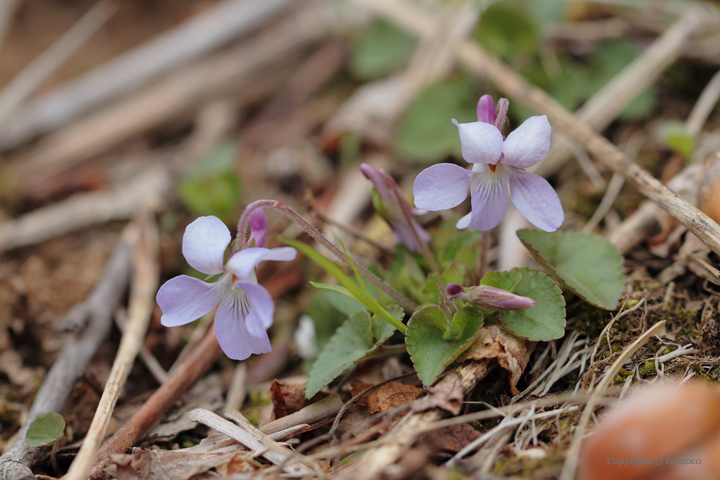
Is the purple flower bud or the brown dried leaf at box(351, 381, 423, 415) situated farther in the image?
the brown dried leaf at box(351, 381, 423, 415)

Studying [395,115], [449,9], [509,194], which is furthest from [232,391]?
[449,9]

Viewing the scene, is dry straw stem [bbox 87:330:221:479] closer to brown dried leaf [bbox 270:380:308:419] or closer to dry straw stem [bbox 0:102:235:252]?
brown dried leaf [bbox 270:380:308:419]

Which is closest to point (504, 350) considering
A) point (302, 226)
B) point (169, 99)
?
point (302, 226)

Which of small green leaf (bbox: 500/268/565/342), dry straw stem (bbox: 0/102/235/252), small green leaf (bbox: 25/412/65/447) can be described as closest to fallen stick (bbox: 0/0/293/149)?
dry straw stem (bbox: 0/102/235/252)

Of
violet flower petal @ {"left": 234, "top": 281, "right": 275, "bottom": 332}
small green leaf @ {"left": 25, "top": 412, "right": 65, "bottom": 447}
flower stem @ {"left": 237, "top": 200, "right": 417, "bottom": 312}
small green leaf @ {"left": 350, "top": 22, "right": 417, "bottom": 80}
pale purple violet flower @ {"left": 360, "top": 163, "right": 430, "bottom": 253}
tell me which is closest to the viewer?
violet flower petal @ {"left": 234, "top": 281, "right": 275, "bottom": 332}

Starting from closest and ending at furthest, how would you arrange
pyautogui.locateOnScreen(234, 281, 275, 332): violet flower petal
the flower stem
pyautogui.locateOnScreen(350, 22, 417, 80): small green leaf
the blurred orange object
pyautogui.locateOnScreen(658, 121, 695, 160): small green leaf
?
the blurred orange object < pyautogui.locateOnScreen(234, 281, 275, 332): violet flower petal < the flower stem < pyautogui.locateOnScreen(658, 121, 695, 160): small green leaf < pyautogui.locateOnScreen(350, 22, 417, 80): small green leaf

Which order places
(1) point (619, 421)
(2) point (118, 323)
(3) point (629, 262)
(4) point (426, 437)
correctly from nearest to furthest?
(1) point (619, 421) → (4) point (426, 437) → (3) point (629, 262) → (2) point (118, 323)

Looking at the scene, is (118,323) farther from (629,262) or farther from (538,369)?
(629,262)
